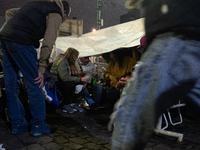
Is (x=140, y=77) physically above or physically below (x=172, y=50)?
below

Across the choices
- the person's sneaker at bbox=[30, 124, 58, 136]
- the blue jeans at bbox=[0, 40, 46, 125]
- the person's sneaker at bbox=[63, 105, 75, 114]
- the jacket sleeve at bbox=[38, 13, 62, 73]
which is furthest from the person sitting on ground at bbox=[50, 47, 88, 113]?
the jacket sleeve at bbox=[38, 13, 62, 73]

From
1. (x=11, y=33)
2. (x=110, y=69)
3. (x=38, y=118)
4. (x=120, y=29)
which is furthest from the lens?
(x=120, y=29)

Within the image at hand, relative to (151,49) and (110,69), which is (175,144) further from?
(110,69)

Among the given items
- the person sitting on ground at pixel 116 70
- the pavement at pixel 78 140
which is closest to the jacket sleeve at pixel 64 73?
the person sitting on ground at pixel 116 70

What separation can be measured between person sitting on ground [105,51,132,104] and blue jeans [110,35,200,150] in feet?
12.4

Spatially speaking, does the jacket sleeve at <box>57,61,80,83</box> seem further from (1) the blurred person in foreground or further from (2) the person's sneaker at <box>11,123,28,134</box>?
(1) the blurred person in foreground

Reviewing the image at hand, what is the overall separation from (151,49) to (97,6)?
15.1 m

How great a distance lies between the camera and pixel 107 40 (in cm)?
627

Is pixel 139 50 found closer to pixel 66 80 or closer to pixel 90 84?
pixel 66 80

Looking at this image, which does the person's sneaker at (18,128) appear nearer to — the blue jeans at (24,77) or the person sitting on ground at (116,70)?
the blue jeans at (24,77)

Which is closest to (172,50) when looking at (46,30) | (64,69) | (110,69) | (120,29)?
(46,30)

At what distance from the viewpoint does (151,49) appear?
2.99 feet

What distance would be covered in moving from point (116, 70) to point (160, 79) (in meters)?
4.08

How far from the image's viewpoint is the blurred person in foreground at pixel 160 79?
857 millimetres
